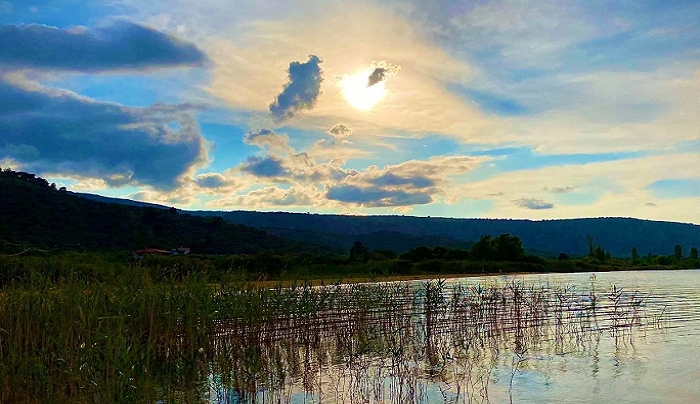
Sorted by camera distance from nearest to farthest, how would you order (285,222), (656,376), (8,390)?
(8,390), (656,376), (285,222)

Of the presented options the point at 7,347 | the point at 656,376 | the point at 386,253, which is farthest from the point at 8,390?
the point at 386,253

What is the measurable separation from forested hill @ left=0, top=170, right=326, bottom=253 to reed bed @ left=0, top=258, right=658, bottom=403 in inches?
1463

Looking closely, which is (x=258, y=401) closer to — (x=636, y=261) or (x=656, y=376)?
(x=656, y=376)

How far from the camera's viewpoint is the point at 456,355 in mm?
18656

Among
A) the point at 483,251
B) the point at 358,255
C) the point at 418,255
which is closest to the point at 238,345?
the point at 358,255

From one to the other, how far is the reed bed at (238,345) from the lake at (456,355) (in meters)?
0.07

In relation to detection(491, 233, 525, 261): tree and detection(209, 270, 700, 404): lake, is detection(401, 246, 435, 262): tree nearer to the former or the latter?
detection(491, 233, 525, 261): tree

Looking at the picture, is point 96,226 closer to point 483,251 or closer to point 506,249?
point 483,251

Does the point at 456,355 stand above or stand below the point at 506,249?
below

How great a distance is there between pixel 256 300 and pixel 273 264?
98.3ft

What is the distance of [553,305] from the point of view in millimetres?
30578

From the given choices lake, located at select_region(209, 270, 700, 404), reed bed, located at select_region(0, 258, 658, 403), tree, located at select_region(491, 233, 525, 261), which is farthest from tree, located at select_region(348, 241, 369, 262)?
reed bed, located at select_region(0, 258, 658, 403)

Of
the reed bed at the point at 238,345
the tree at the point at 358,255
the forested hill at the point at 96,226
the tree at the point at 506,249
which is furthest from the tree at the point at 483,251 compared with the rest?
the reed bed at the point at 238,345

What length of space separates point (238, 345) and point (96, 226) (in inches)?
2253
